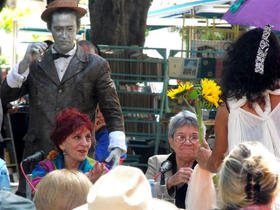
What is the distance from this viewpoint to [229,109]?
5.00 meters

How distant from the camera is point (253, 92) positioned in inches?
193

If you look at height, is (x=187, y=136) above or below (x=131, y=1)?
below

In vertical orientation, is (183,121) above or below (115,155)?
above

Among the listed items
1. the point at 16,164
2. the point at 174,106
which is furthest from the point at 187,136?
the point at 16,164

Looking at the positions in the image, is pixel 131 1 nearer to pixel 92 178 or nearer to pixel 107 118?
pixel 107 118

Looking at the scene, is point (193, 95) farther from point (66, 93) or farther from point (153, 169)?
point (66, 93)

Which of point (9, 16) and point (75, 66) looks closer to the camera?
point (75, 66)

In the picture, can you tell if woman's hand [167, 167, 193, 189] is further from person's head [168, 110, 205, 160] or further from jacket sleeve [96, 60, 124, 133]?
jacket sleeve [96, 60, 124, 133]

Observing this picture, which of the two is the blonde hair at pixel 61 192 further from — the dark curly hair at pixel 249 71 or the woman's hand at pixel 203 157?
the dark curly hair at pixel 249 71

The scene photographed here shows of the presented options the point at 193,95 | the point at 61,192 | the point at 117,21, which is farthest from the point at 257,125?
the point at 117,21

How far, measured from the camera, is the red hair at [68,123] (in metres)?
5.79

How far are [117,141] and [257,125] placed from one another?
149 cm

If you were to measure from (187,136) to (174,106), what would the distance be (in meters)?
4.34

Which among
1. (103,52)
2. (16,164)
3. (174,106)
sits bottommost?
(16,164)
